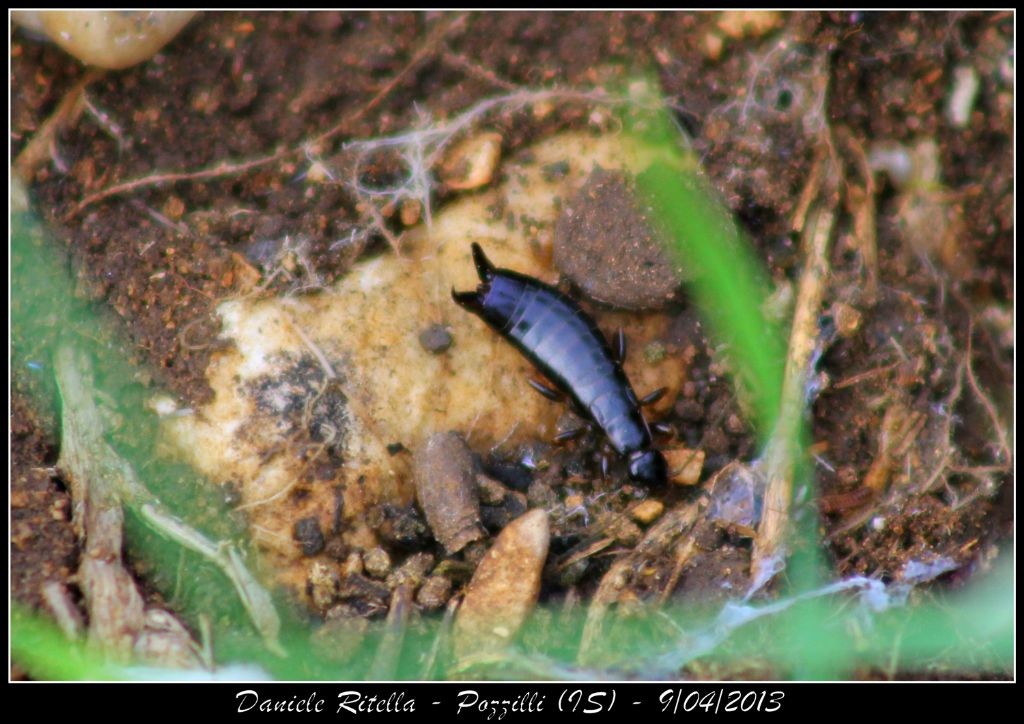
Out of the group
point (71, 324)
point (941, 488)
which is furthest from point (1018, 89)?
point (71, 324)

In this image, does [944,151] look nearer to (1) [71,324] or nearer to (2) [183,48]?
(2) [183,48]

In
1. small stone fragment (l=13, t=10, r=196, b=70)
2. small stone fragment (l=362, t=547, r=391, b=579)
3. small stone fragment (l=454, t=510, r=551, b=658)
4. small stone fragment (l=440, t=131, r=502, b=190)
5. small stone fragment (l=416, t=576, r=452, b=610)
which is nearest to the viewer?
small stone fragment (l=454, t=510, r=551, b=658)

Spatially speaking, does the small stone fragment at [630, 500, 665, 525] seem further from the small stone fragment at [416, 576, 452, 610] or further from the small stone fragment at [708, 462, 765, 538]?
the small stone fragment at [416, 576, 452, 610]

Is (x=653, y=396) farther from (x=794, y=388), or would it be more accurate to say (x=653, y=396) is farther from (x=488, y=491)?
(x=488, y=491)

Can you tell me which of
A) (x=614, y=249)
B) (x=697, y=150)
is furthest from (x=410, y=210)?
(x=697, y=150)

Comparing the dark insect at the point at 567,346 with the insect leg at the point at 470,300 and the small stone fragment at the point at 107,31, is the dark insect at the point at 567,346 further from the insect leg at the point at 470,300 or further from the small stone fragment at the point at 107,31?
the small stone fragment at the point at 107,31

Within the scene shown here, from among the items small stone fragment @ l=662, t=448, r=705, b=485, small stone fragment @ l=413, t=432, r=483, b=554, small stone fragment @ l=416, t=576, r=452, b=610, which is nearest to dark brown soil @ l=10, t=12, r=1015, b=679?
small stone fragment @ l=662, t=448, r=705, b=485
